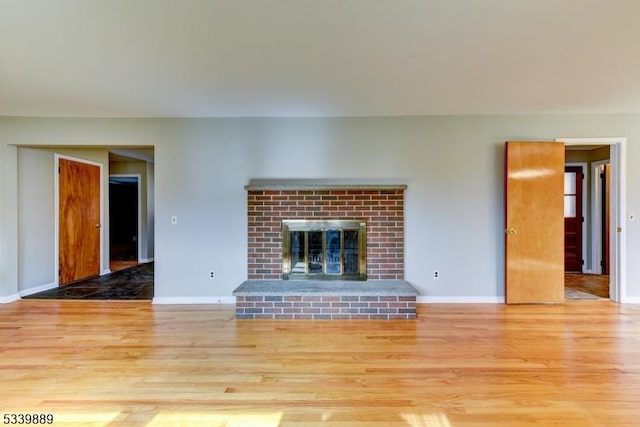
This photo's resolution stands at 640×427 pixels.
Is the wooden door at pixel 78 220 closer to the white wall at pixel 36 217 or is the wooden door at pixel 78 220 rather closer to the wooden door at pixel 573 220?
the white wall at pixel 36 217

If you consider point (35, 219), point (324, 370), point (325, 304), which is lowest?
point (324, 370)

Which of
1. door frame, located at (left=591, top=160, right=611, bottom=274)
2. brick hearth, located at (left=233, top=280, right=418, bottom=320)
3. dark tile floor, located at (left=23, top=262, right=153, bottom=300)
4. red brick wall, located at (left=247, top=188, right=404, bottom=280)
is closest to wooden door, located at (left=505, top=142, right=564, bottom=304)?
red brick wall, located at (left=247, top=188, right=404, bottom=280)

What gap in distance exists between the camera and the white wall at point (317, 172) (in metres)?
3.95

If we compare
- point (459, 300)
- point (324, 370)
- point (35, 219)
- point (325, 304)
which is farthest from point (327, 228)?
point (35, 219)

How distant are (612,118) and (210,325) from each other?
16.6ft

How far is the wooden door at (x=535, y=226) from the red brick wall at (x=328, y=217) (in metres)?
1.27

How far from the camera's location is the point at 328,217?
3949 mm

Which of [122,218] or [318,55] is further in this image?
[122,218]

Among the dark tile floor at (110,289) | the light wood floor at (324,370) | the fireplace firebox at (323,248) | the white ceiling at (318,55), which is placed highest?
the white ceiling at (318,55)

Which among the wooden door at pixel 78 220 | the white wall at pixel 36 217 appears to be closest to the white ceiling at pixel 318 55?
the white wall at pixel 36 217

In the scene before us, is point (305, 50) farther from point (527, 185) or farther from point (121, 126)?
point (527, 185)

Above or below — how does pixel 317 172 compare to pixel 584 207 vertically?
above

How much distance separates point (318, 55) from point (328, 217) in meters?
1.94

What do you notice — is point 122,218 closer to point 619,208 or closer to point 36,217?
point 36,217
